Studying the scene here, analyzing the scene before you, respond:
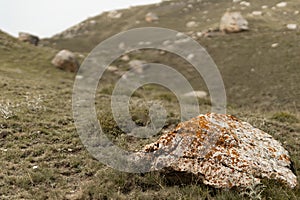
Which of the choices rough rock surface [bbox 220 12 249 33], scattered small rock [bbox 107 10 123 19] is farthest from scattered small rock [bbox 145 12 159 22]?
rough rock surface [bbox 220 12 249 33]

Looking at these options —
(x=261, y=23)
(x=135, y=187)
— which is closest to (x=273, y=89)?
(x=261, y=23)

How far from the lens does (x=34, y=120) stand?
40.9 feet

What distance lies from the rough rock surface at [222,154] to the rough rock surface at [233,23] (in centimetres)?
5293

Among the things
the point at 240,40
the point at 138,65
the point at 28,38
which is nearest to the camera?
the point at 138,65

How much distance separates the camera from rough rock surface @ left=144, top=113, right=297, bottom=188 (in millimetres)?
6570

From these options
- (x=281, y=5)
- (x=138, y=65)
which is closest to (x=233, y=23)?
(x=281, y=5)

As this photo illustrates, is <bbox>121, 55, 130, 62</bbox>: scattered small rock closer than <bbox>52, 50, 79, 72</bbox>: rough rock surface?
No

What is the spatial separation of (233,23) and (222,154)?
5529 centimetres

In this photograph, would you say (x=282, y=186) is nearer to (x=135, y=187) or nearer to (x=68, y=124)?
(x=135, y=187)

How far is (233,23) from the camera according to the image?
5819 centimetres

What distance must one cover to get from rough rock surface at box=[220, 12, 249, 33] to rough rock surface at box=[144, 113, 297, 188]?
174ft

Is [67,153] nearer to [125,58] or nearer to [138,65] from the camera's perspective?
[138,65]

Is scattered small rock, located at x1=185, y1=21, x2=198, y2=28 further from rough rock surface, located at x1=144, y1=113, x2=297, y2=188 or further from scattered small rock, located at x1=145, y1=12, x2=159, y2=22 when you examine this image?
rough rock surface, located at x1=144, y1=113, x2=297, y2=188

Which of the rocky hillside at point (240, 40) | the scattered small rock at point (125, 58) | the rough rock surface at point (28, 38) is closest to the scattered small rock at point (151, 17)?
the rocky hillside at point (240, 40)
